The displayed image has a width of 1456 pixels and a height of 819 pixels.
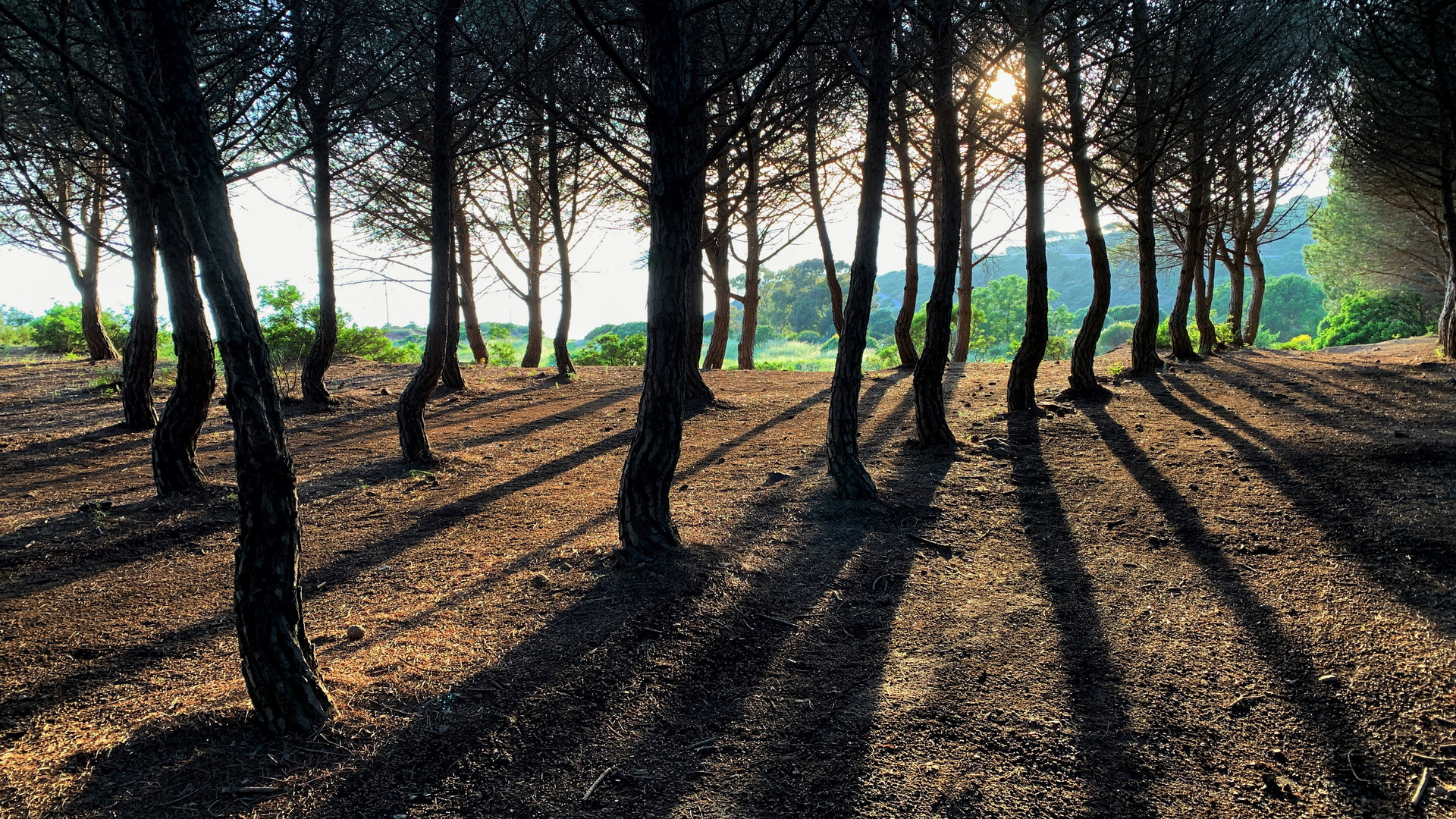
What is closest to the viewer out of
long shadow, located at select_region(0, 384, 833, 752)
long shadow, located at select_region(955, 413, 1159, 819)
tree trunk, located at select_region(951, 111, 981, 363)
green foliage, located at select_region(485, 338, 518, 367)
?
long shadow, located at select_region(955, 413, 1159, 819)

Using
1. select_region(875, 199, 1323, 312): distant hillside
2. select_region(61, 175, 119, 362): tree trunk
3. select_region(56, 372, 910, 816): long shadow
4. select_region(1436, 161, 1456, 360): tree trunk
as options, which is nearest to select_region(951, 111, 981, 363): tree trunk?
select_region(1436, 161, 1456, 360): tree trunk

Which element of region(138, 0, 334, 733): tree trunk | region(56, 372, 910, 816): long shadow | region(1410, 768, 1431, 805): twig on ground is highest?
region(138, 0, 334, 733): tree trunk

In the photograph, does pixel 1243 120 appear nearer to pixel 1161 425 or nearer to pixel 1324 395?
pixel 1324 395

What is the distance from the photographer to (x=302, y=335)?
14445 mm

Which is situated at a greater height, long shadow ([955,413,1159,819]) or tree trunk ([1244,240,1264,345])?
tree trunk ([1244,240,1264,345])

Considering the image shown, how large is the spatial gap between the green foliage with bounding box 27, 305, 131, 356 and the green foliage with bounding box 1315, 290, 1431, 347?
3319 cm

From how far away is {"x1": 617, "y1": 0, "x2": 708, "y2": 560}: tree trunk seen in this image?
3.78 meters

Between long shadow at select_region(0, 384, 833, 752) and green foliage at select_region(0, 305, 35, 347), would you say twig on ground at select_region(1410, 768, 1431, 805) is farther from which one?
green foliage at select_region(0, 305, 35, 347)

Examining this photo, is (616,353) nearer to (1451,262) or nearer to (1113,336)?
(1451,262)

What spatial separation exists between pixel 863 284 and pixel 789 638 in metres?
2.78

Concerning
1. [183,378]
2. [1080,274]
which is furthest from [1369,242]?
[1080,274]

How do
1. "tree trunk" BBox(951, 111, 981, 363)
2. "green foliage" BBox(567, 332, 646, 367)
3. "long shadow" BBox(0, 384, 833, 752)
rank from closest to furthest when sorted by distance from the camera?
1. "long shadow" BBox(0, 384, 833, 752)
2. "tree trunk" BBox(951, 111, 981, 363)
3. "green foliage" BBox(567, 332, 646, 367)

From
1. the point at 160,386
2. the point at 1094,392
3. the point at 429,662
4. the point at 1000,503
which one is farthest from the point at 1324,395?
the point at 160,386

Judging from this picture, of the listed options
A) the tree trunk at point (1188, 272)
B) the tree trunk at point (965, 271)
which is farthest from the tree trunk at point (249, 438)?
the tree trunk at point (965, 271)
